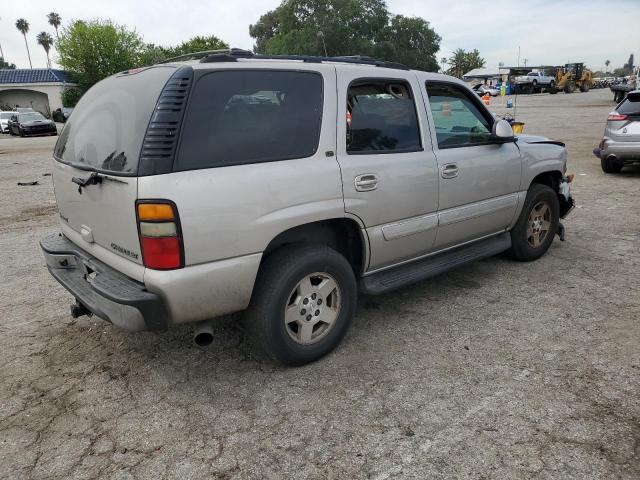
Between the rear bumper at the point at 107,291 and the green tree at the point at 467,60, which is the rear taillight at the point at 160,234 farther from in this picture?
the green tree at the point at 467,60

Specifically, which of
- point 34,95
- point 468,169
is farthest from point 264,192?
point 34,95

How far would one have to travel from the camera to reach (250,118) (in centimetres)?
278

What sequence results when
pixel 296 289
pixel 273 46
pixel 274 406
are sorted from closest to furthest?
pixel 274 406
pixel 296 289
pixel 273 46

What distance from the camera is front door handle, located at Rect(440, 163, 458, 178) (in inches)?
145

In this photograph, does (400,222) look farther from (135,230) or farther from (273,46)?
(273,46)

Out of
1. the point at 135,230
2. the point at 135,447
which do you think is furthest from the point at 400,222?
the point at 135,447

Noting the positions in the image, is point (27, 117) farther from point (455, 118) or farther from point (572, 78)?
point (572, 78)

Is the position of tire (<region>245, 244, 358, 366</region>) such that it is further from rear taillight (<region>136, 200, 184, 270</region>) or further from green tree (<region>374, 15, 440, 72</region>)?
green tree (<region>374, 15, 440, 72</region>)

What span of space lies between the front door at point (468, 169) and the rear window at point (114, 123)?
2.03m

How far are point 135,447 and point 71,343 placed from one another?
1.39 meters

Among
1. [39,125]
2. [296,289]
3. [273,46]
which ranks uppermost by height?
[273,46]

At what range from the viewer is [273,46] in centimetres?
A: 6431

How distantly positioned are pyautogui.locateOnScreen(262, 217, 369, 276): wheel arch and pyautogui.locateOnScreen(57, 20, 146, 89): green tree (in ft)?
165

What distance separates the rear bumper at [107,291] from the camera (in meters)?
2.52
